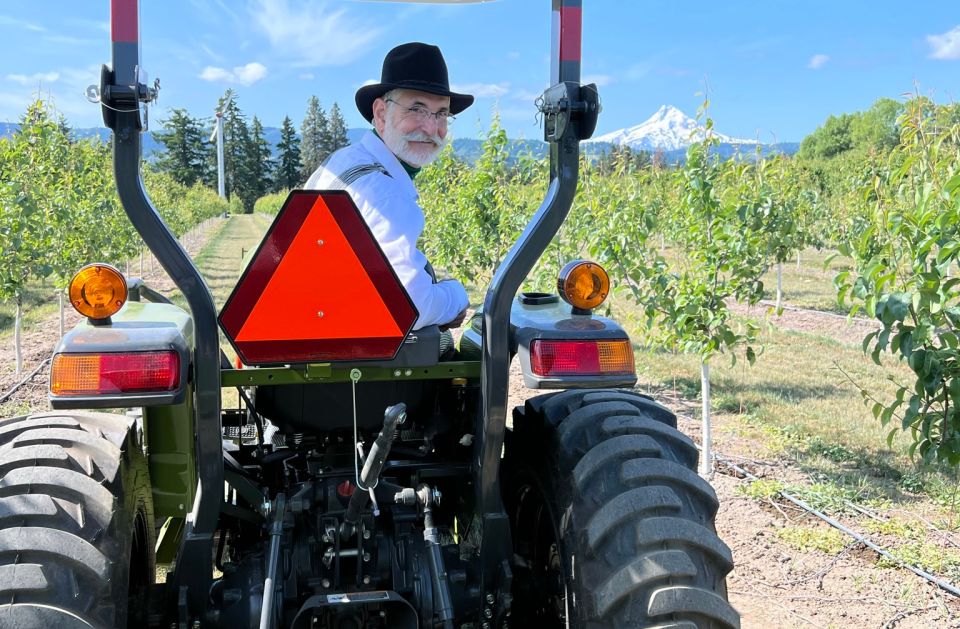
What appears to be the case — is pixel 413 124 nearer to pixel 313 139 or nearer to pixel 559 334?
pixel 313 139

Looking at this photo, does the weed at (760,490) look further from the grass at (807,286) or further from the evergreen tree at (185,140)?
the grass at (807,286)

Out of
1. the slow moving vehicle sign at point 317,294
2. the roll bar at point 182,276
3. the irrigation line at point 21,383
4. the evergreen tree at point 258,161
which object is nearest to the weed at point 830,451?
the evergreen tree at point 258,161

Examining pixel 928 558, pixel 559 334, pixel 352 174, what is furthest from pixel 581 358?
pixel 928 558

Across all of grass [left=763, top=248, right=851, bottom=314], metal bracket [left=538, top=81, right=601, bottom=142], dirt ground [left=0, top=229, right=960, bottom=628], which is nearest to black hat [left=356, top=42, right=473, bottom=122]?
metal bracket [left=538, top=81, right=601, bottom=142]

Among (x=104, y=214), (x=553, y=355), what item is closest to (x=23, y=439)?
(x=553, y=355)

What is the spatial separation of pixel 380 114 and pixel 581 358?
4.03 ft

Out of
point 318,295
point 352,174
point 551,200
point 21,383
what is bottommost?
point 21,383

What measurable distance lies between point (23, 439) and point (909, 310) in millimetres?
3582

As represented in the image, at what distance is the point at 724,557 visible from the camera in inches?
83.4

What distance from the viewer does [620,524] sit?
7.03 feet

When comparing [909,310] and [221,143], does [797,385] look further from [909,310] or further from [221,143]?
[221,143]

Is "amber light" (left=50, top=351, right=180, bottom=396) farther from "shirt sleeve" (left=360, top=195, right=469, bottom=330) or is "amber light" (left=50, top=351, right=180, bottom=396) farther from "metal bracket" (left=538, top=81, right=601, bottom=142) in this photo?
"metal bracket" (left=538, top=81, right=601, bottom=142)

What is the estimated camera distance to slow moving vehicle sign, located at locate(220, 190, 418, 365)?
202 centimetres

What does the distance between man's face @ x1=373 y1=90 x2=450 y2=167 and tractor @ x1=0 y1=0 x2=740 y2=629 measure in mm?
669
